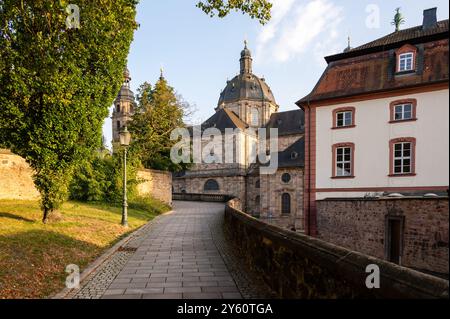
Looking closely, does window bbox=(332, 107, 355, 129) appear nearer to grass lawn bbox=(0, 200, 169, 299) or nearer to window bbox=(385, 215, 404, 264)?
window bbox=(385, 215, 404, 264)

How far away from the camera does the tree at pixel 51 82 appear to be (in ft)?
31.8

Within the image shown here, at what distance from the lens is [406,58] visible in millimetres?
14156

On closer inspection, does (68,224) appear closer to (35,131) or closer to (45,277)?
(35,131)

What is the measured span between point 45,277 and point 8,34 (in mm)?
9047

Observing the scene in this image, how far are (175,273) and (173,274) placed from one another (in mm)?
85

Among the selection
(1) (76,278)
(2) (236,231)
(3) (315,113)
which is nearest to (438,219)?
(2) (236,231)

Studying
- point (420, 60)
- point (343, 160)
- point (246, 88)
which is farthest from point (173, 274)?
point (246, 88)

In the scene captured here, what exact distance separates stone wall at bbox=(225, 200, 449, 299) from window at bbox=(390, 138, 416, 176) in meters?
8.10

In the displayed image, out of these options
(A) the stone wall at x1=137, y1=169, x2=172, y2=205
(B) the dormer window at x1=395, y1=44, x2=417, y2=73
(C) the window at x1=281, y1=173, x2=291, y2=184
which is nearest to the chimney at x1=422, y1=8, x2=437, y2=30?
(B) the dormer window at x1=395, y1=44, x2=417, y2=73

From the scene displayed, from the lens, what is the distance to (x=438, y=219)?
10.4m

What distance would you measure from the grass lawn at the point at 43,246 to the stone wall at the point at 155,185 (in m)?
10.4

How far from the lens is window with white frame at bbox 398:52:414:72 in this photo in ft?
46.2

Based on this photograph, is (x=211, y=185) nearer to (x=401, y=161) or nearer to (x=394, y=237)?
(x=401, y=161)

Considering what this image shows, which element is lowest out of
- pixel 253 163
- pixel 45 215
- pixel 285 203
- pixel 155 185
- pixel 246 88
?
pixel 285 203
